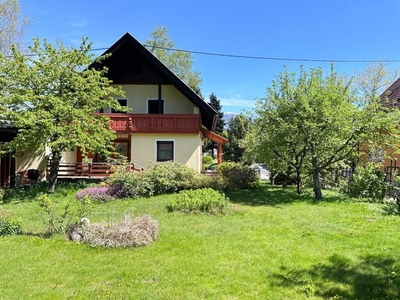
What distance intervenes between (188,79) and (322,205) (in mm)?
25858

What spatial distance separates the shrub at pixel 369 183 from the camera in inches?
423

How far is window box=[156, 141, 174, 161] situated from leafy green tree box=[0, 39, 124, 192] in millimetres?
4770

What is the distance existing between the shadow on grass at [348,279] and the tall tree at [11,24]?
987 inches

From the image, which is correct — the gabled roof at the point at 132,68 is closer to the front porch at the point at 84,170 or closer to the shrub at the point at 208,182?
the shrub at the point at 208,182

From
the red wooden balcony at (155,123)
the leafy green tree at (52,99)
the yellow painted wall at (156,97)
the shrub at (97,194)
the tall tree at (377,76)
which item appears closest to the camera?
the shrub at (97,194)

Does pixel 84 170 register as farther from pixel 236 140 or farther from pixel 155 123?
pixel 236 140

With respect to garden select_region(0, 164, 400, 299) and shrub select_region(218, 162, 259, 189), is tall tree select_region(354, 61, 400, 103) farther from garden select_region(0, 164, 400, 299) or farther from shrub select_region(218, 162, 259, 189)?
garden select_region(0, 164, 400, 299)

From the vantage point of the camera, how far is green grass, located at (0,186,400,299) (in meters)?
4.00

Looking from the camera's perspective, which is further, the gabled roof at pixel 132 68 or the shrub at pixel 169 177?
the gabled roof at pixel 132 68

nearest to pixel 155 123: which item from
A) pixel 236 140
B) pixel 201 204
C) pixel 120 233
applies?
pixel 201 204

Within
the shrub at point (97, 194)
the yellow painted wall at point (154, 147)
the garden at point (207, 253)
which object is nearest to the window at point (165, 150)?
the yellow painted wall at point (154, 147)

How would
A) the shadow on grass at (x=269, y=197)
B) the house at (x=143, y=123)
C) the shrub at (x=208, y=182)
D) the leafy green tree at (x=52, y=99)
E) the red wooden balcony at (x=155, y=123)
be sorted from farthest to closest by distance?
the red wooden balcony at (x=155, y=123) < the house at (x=143, y=123) < the shrub at (x=208, y=182) < the leafy green tree at (x=52, y=99) < the shadow on grass at (x=269, y=197)

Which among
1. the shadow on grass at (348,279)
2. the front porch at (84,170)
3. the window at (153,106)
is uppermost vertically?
the window at (153,106)

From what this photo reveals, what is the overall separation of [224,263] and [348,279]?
1944mm
